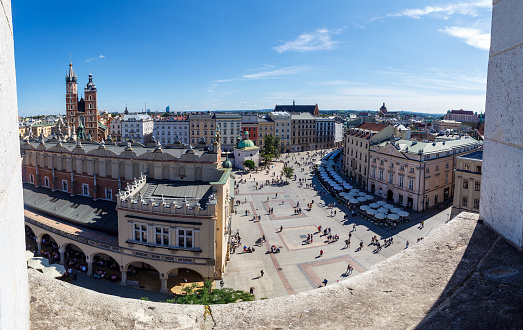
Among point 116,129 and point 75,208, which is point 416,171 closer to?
point 75,208

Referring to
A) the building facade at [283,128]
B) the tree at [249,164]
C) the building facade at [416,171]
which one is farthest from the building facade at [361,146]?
the building facade at [283,128]

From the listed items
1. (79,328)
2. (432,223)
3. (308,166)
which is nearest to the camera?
(79,328)

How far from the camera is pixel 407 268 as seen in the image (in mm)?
4703

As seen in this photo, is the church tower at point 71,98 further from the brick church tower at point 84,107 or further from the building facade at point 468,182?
the building facade at point 468,182

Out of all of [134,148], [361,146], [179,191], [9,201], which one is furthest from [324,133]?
[9,201]

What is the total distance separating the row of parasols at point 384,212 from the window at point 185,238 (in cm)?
2590

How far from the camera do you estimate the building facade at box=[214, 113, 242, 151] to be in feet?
343

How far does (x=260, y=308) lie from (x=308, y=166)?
3327 inches

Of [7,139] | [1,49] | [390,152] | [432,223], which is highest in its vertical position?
[1,49]

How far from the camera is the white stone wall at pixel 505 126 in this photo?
4.32 meters

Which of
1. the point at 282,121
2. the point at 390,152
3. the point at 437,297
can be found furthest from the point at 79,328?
the point at 282,121

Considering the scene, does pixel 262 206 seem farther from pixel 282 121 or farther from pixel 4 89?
pixel 282 121

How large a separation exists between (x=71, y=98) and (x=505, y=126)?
11857 cm

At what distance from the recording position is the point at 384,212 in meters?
A: 43.6
